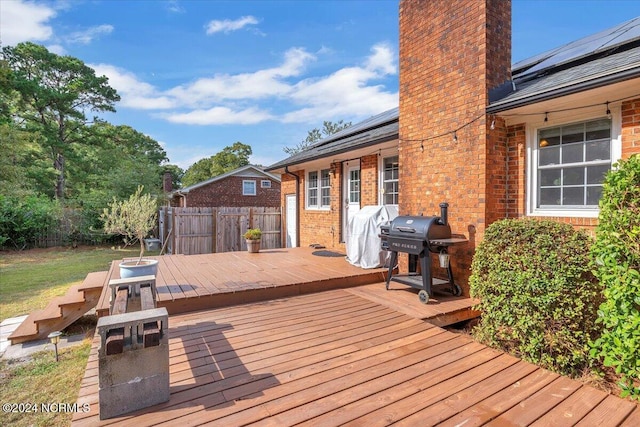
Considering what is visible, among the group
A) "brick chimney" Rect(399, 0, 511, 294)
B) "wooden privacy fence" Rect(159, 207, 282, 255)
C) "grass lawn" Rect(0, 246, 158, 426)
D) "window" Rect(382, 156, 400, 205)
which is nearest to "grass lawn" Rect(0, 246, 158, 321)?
"grass lawn" Rect(0, 246, 158, 426)

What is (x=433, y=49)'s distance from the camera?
17.9 ft

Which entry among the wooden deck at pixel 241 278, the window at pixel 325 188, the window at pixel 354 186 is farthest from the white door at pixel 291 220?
the wooden deck at pixel 241 278

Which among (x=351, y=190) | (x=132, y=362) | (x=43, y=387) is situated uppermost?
(x=351, y=190)

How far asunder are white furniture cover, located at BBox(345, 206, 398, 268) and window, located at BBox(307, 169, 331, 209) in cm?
327

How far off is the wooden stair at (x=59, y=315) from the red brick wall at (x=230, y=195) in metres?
14.6

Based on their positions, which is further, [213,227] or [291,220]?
[291,220]

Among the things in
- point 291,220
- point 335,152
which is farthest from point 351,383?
point 291,220

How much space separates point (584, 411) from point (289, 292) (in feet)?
12.8

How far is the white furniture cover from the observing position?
21.2ft

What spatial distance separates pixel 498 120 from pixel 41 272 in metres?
12.9

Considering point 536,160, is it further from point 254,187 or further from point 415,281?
point 254,187

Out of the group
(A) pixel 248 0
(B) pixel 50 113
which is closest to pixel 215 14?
(A) pixel 248 0

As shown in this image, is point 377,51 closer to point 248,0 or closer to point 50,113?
point 248,0

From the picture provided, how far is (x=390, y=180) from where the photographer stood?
7.43 meters
